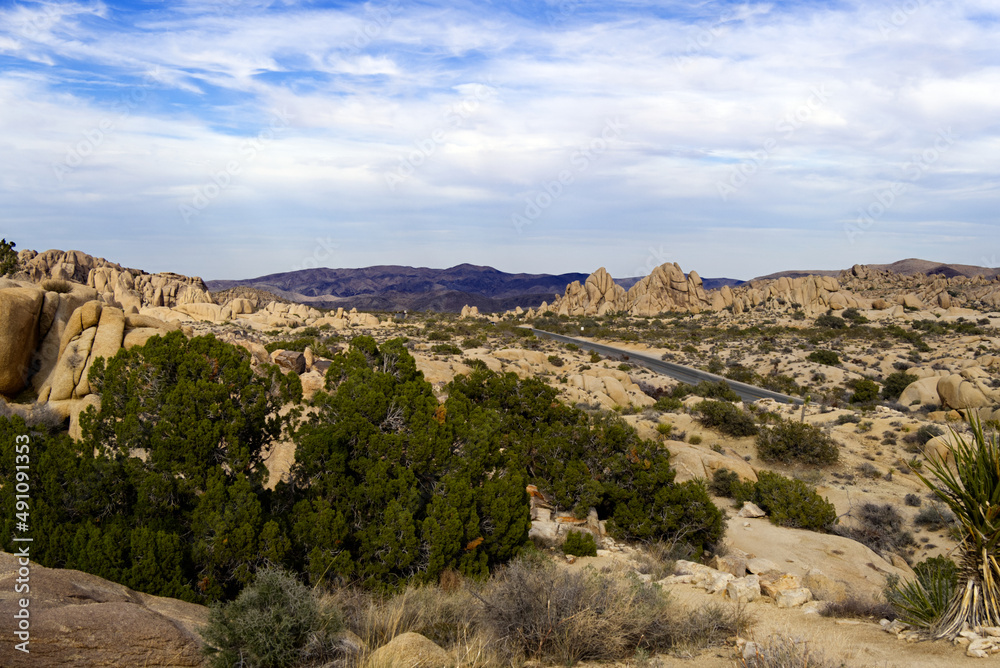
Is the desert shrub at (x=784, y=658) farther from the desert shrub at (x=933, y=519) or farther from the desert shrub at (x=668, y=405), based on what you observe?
the desert shrub at (x=668, y=405)

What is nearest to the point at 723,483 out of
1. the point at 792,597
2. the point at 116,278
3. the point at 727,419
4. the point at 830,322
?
the point at 727,419

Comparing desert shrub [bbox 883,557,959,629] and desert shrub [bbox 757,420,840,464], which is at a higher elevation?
desert shrub [bbox 883,557,959,629]

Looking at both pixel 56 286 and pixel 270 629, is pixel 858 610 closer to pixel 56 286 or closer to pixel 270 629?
pixel 270 629

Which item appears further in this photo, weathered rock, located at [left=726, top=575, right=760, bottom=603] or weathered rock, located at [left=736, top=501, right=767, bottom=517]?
weathered rock, located at [left=736, top=501, right=767, bottom=517]

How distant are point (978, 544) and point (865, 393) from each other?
31.2 metres

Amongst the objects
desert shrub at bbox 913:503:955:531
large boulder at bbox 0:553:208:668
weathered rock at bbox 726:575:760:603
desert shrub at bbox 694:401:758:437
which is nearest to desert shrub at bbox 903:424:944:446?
desert shrub at bbox 694:401:758:437

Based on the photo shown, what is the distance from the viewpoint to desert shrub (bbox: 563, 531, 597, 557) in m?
10.5

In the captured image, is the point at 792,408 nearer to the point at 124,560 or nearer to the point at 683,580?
the point at 683,580

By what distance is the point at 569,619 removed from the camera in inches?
224

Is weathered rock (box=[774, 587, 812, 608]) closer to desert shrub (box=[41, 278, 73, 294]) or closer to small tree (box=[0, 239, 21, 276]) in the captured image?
desert shrub (box=[41, 278, 73, 294])

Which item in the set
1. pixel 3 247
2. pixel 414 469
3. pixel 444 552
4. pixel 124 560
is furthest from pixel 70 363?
pixel 3 247

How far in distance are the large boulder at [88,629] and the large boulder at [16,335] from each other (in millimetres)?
8268

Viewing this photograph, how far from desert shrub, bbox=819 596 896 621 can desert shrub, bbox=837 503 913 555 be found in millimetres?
7767

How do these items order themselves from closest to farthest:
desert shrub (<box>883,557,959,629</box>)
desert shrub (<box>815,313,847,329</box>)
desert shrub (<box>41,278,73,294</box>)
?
desert shrub (<box>883,557,959,629</box>), desert shrub (<box>41,278,73,294</box>), desert shrub (<box>815,313,847,329</box>)
